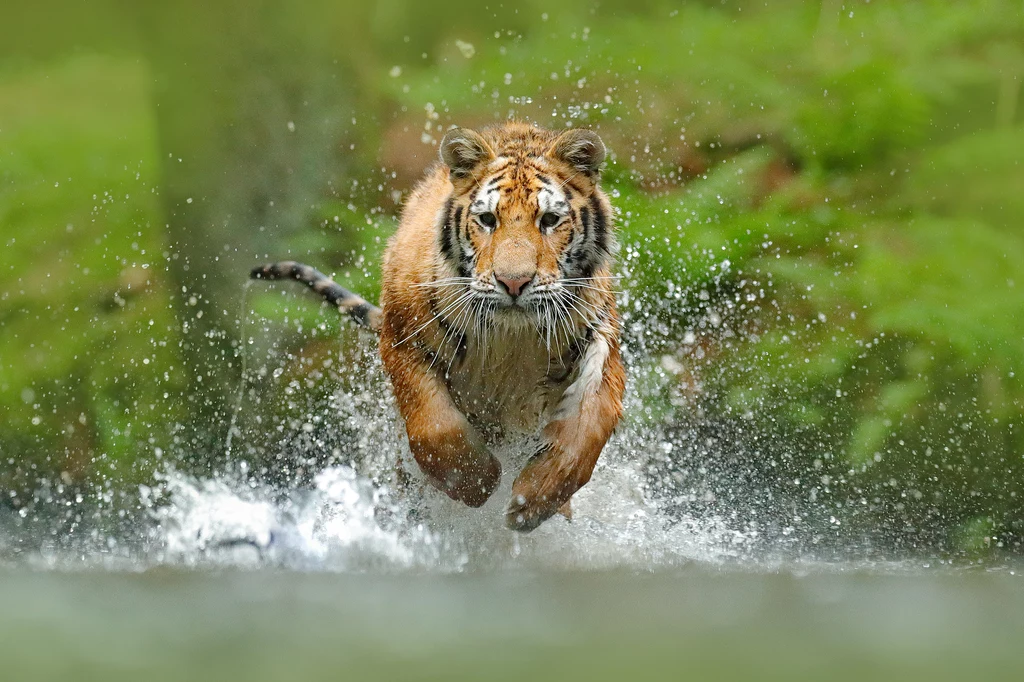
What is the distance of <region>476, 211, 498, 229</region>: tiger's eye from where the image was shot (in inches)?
141

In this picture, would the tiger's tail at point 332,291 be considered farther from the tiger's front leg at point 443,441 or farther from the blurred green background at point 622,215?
the blurred green background at point 622,215

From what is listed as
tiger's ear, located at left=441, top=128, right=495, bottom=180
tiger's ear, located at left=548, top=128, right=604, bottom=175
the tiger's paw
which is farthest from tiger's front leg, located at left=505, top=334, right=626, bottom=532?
tiger's ear, located at left=441, top=128, right=495, bottom=180

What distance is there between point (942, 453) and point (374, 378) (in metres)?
3.09

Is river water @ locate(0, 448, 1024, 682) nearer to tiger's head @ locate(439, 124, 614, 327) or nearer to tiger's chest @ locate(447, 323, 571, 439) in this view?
tiger's chest @ locate(447, 323, 571, 439)

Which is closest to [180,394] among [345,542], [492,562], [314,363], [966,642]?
[314,363]

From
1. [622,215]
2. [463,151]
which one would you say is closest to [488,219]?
[463,151]

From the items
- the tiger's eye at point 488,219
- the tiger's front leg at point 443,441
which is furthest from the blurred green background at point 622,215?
the tiger's eye at point 488,219

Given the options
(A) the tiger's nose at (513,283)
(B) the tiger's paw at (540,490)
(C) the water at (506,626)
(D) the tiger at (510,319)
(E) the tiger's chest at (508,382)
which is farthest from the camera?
(E) the tiger's chest at (508,382)

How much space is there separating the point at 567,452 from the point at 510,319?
51 cm

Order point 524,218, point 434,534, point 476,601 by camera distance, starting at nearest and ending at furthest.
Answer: point 524,218
point 476,601
point 434,534

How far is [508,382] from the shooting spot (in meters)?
4.00

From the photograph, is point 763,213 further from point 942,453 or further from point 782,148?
point 942,453

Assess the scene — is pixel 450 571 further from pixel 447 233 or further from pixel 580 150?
pixel 580 150

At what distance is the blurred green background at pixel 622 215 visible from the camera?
583 centimetres
